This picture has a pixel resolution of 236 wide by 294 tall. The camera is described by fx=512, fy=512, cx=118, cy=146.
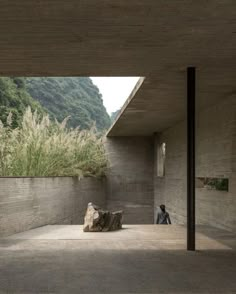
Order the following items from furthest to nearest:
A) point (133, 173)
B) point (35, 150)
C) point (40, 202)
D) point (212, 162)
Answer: point (133, 173)
point (212, 162)
point (35, 150)
point (40, 202)

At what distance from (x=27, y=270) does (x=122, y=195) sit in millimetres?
13069

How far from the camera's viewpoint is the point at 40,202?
991cm

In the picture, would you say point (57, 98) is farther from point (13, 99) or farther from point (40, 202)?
point (40, 202)

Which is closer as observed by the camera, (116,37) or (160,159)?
(116,37)

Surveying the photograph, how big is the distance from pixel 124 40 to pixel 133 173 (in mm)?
12848

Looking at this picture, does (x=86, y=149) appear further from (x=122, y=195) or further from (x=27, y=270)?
(x=27, y=270)

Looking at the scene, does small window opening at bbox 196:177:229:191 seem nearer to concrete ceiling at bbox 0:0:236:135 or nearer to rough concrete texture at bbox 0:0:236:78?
concrete ceiling at bbox 0:0:236:135

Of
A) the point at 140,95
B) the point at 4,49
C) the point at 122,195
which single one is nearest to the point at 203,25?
the point at 4,49

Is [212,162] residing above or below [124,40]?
below

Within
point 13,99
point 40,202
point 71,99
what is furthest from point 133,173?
point 71,99

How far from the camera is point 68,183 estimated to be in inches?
484

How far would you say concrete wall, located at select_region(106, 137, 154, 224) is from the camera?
18266 mm

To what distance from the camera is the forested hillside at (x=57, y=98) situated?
22500 millimetres

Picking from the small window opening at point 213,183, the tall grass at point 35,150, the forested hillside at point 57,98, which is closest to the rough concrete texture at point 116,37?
the tall grass at point 35,150
